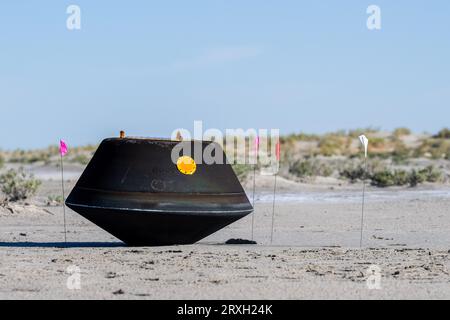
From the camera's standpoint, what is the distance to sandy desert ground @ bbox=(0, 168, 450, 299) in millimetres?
10305

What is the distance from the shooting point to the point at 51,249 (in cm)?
1412

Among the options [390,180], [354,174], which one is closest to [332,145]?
[354,174]

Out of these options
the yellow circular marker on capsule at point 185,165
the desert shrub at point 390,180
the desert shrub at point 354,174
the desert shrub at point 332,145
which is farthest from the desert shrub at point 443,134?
the yellow circular marker on capsule at point 185,165

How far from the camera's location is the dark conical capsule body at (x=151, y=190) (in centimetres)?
1286

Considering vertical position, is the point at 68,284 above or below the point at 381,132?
above

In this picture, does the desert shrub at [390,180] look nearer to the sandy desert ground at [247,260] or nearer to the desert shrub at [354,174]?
the desert shrub at [354,174]

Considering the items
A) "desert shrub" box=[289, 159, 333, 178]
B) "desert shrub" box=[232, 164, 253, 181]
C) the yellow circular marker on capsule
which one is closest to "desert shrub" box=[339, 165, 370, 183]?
"desert shrub" box=[289, 159, 333, 178]

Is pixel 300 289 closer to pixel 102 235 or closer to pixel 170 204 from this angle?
pixel 170 204

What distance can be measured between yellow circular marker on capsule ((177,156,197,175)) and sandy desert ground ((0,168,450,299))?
3.25 feet

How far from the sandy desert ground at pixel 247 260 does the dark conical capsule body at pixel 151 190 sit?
0.43m

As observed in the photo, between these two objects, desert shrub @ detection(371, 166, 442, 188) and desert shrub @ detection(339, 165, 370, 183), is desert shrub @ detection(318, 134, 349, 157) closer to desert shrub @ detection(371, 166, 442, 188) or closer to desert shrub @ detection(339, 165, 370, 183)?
desert shrub @ detection(339, 165, 370, 183)

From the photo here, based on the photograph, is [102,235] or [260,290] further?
[102,235]

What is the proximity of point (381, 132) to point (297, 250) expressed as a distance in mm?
51412
